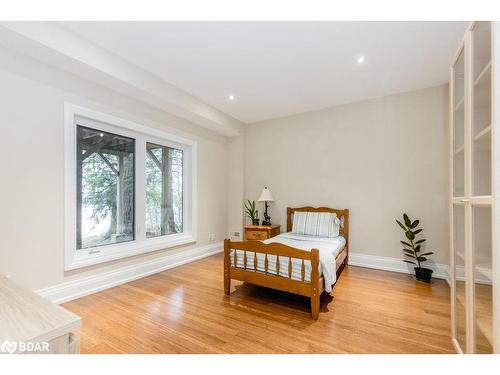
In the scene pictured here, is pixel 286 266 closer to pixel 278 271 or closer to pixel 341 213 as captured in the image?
pixel 278 271

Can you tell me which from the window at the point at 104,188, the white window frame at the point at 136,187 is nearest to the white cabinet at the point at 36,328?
the white window frame at the point at 136,187

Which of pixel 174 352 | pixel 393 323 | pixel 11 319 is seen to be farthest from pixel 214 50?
pixel 393 323

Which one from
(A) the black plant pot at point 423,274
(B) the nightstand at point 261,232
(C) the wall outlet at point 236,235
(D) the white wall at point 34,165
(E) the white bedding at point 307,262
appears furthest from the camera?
(C) the wall outlet at point 236,235

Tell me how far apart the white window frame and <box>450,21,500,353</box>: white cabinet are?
3309mm

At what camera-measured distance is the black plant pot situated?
3.07 meters

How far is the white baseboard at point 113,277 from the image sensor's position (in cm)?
244

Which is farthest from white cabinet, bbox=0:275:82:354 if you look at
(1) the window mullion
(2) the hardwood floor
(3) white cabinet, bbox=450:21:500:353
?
(1) the window mullion

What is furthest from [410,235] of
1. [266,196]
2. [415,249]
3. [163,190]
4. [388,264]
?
[163,190]

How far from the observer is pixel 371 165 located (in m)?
3.70

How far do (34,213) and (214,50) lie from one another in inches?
93.3

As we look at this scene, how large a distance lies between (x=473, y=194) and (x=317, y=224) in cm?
232

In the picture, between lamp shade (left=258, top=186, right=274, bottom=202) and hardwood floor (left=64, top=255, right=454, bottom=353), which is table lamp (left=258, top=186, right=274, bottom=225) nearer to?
lamp shade (left=258, top=186, right=274, bottom=202)

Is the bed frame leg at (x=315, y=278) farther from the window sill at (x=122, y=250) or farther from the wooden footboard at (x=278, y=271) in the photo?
the window sill at (x=122, y=250)
